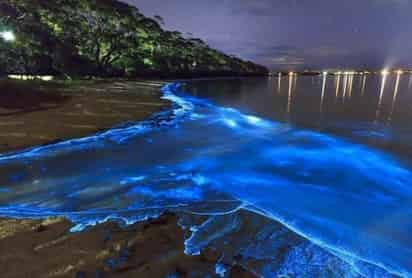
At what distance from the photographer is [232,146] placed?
859cm

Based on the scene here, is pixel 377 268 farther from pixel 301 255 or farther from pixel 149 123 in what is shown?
pixel 149 123

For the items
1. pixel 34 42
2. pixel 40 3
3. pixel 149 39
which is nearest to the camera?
pixel 34 42

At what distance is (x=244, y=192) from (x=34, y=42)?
29.3 metres

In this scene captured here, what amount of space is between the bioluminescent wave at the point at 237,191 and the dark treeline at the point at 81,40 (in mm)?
21678

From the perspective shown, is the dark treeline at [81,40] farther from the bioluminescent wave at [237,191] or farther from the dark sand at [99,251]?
the dark sand at [99,251]

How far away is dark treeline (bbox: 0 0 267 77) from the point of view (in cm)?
2426

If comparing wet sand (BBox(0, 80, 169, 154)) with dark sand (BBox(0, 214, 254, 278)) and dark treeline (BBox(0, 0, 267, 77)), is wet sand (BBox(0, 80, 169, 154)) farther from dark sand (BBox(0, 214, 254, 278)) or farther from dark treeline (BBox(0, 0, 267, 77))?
dark treeline (BBox(0, 0, 267, 77))

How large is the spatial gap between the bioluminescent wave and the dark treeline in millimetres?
21678

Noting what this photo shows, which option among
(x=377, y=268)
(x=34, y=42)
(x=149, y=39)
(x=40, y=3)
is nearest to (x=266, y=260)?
(x=377, y=268)

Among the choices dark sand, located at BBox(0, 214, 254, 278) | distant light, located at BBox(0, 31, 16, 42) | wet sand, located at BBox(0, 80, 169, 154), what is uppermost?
distant light, located at BBox(0, 31, 16, 42)

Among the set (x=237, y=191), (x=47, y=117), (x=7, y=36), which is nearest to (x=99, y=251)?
(x=237, y=191)

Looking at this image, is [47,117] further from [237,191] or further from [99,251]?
[99,251]

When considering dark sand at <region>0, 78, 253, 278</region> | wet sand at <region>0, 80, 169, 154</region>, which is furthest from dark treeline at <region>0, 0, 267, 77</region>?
dark sand at <region>0, 78, 253, 278</region>

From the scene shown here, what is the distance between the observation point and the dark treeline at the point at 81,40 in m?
24.3
